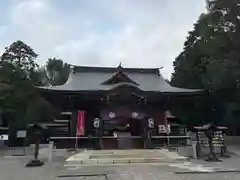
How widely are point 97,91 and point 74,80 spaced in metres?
5.26

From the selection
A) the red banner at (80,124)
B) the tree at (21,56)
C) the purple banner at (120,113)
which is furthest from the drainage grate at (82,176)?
the tree at (21,56)

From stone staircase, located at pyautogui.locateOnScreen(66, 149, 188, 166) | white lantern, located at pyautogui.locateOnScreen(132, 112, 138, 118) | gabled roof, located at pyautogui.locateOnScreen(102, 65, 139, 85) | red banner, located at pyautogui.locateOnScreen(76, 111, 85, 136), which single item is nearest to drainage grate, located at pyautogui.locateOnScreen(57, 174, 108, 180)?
stone staircase, located at pyautogui.locateOnScreen(66, 149, 188, 166)

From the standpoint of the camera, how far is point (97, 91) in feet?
61.0

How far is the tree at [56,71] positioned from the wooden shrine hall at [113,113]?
1065 inches

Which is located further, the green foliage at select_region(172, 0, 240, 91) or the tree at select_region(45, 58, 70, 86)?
the tree at select_region(45, 58, 70, 86)

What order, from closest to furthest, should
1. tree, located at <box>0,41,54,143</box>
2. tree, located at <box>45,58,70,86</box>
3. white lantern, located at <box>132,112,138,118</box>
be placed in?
white lantern, located at <box>132,112,138,118</box> < tree, located at <box>0,41,54,143</box> < tree, located at <box>45,58,70,86</box>

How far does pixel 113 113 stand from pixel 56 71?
33.6 meters

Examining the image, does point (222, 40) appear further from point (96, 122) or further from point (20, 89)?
point (20, 89)

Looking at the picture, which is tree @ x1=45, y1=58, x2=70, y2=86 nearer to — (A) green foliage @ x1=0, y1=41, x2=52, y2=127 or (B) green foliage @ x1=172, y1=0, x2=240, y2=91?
(A) green foliage @ x1=0, y1=41, x2=52, y2=127

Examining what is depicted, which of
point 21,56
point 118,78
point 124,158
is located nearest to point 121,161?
point 124,158

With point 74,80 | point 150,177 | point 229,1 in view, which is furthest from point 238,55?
point 150,177

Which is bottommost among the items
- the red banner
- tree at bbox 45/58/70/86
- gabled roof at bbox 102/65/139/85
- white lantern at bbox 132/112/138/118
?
the red banner

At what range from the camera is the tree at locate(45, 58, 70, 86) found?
4736 centimetres

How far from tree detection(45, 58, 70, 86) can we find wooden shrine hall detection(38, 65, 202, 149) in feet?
88.8
